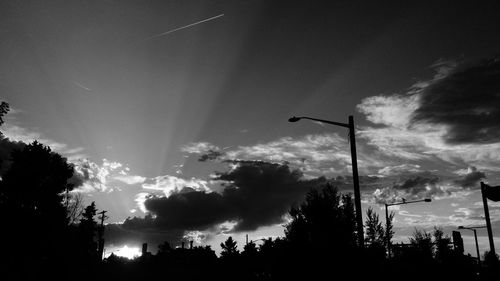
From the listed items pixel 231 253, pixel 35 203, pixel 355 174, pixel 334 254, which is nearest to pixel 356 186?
pixel 355 174

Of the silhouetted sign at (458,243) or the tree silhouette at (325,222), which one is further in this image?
the silhouetted sign at (458,243)

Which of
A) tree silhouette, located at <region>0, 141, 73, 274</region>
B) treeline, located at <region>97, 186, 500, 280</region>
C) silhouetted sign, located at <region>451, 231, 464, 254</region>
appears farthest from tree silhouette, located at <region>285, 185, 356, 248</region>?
tree silhouette, located at <region>0, 141, 73, 274</region>

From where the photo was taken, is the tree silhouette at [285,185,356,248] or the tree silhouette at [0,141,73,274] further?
the tree silhouette at [0,141,73,274]

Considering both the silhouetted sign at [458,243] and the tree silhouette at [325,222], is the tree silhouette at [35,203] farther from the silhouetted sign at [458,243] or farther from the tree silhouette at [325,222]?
the silhouetted sign at [458,243]

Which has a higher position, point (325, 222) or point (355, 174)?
point (355, 174)

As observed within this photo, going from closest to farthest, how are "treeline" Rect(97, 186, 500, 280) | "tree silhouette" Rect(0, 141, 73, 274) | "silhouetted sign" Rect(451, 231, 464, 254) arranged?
"treeline" Rect(97, 186, 500, 280), "silhouetted sign" Rect(451, 231, 464, 254), "tree silhouette" Rect(0, 141, 73, 274)

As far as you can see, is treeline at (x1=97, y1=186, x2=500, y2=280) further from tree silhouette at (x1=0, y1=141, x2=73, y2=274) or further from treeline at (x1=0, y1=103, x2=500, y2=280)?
tree silhouette at (x1=0, y1=141, x2=73, y2=274)

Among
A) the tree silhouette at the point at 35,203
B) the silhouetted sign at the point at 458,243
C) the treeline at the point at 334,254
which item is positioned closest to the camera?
the treeline at the point at 334,254

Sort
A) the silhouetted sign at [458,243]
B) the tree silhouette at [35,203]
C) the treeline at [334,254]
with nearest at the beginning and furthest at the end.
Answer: the treeline at [334,254] → the silhouetted sign at [458,243] → the tree silhouette at [35,203]

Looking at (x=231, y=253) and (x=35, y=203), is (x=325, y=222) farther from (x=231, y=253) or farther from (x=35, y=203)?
(x=35, y=203)

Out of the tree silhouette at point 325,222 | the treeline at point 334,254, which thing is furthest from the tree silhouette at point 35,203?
the tree silhouette at point 325,222

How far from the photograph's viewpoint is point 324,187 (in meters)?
13.0

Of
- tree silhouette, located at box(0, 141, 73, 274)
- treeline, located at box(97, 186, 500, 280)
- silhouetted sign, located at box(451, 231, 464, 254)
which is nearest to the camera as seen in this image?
treeline, located at box(97, 186, 500, 280)

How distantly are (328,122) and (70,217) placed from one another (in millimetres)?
44975
